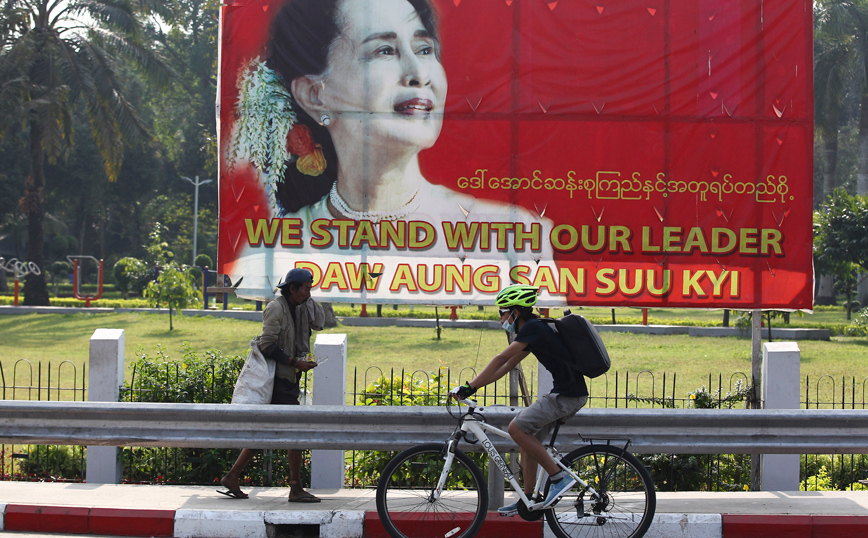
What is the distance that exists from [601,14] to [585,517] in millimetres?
4191

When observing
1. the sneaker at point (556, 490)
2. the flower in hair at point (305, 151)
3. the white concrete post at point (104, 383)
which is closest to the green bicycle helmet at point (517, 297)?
the sneaker at point (556, 490)

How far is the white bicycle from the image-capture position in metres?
5.19

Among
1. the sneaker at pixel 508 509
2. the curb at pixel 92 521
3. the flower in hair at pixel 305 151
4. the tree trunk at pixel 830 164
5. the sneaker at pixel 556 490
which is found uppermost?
Answer: the tree trunk at pixel 830 164

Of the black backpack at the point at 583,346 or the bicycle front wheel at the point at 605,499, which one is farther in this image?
the bicycle front wheel at the point at 605,499

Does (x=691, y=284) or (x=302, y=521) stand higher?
(x=691, y=284)

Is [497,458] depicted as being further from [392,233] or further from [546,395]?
[392,233]

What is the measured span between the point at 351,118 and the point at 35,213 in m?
24.6

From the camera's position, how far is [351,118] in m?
7.20

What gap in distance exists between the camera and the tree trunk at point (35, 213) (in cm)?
2745

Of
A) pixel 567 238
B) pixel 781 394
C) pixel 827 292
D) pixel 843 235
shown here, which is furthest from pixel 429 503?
pixel 827 292

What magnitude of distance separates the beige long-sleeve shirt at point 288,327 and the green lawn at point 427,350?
6.23m

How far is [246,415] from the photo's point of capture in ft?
18.8

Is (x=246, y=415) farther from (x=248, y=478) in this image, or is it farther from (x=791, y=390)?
(x=791, y=390)

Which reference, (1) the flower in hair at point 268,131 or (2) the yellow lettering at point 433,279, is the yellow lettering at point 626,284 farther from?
(1) the flower in hair at point 268,131
